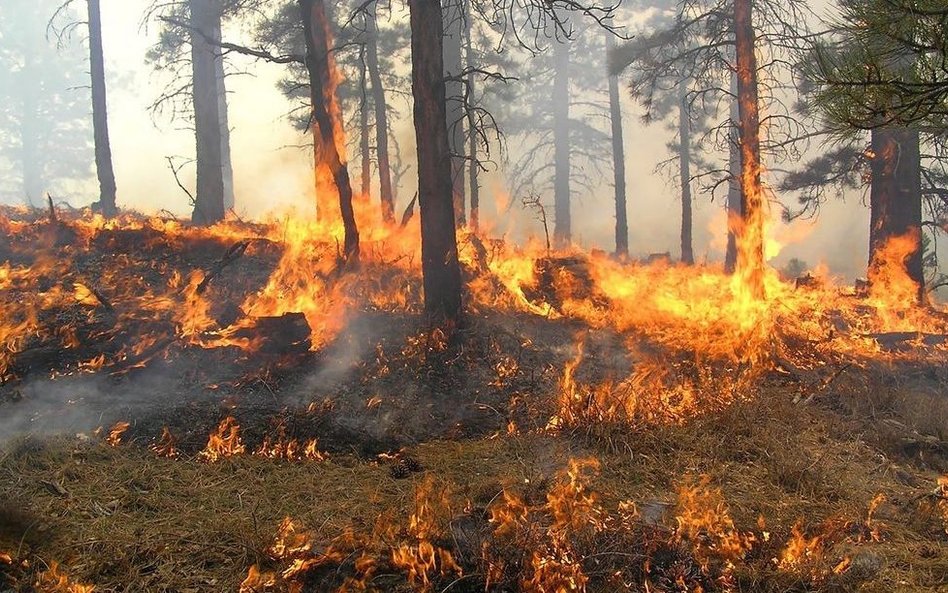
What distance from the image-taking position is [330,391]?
22.6ft

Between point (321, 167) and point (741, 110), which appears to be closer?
point (741, 110)

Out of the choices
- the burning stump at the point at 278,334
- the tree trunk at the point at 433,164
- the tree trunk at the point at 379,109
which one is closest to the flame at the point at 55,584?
the burning stump at the point at 278,334

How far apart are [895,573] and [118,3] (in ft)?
230

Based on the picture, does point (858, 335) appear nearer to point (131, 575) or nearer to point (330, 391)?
point (330, 391)

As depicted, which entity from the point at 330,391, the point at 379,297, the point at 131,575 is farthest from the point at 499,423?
the point at 131,575

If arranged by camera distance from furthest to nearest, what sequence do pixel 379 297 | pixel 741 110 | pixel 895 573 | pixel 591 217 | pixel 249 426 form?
1. pixel 591 217
2. pixel 741 110
3. pixel 379 297
4. pixel 249 426
5. pixel 895 573

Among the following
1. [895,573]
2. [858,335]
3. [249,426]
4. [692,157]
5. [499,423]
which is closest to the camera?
[895,573]

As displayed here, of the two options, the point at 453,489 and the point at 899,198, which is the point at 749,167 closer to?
the point at 899,198

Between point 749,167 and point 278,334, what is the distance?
8.72 metres

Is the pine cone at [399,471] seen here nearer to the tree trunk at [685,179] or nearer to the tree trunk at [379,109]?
the tree trunk at [379,109]

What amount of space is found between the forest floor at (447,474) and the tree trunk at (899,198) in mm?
A: 4320

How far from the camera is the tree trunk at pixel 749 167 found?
1054 cm

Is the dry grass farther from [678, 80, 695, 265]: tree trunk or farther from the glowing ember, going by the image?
[678, 80, 695, 265]: tree trunk

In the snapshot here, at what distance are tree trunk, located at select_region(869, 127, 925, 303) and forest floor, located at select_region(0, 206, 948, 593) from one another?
432 centimetres
